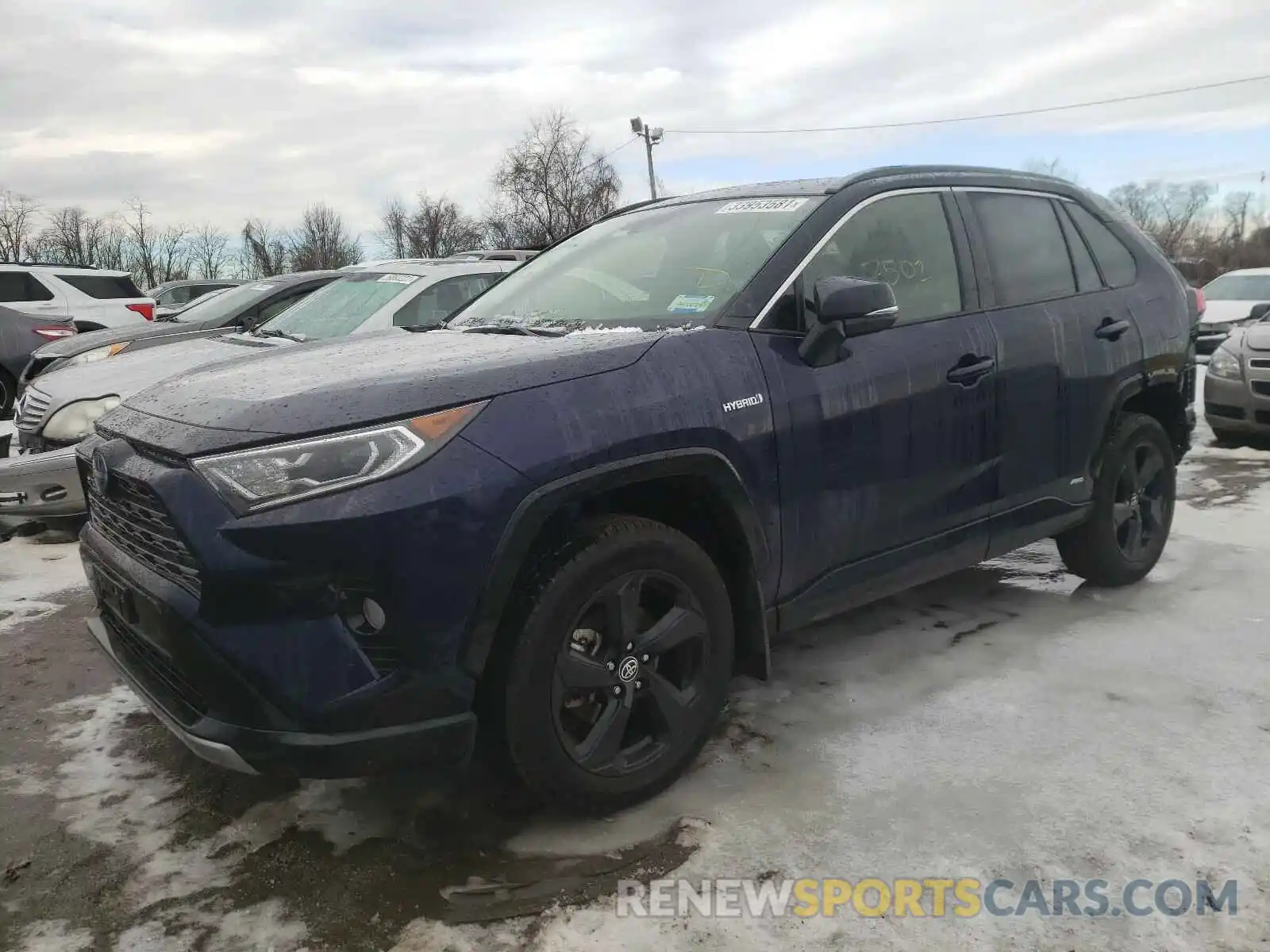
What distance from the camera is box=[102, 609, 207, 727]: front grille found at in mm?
2303

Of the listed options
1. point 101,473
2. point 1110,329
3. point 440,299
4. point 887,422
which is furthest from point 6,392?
point 1110,329

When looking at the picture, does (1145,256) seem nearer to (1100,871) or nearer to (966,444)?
(966,444)

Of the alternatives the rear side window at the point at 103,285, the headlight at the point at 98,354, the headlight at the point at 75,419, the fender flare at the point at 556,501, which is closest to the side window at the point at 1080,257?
the fender flare at the point at 556,501

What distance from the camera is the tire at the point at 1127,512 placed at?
13.7 feet

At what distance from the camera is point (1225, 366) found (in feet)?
27.6

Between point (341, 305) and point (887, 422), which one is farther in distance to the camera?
point (341, 305)

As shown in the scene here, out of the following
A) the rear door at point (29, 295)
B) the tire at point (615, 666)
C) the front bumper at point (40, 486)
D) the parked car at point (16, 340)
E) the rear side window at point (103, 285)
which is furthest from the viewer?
the rear side window at point (103, 285)

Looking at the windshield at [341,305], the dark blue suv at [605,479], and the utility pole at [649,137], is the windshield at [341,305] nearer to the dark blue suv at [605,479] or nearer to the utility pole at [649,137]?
A: the dark blue suv at [605,479]

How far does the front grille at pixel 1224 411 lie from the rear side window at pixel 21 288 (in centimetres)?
1223

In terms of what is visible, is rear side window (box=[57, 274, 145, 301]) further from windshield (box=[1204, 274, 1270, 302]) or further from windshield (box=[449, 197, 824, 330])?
windshield (box=[1204, 274, 1270, 302])

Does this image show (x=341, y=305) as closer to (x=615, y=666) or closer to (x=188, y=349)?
(x=188, y=349)

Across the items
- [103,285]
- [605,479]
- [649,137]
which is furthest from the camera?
[649,137]

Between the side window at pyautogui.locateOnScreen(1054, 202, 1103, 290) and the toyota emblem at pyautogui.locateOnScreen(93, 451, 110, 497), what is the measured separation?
12.0 ft

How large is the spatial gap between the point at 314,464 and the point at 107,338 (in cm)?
607
